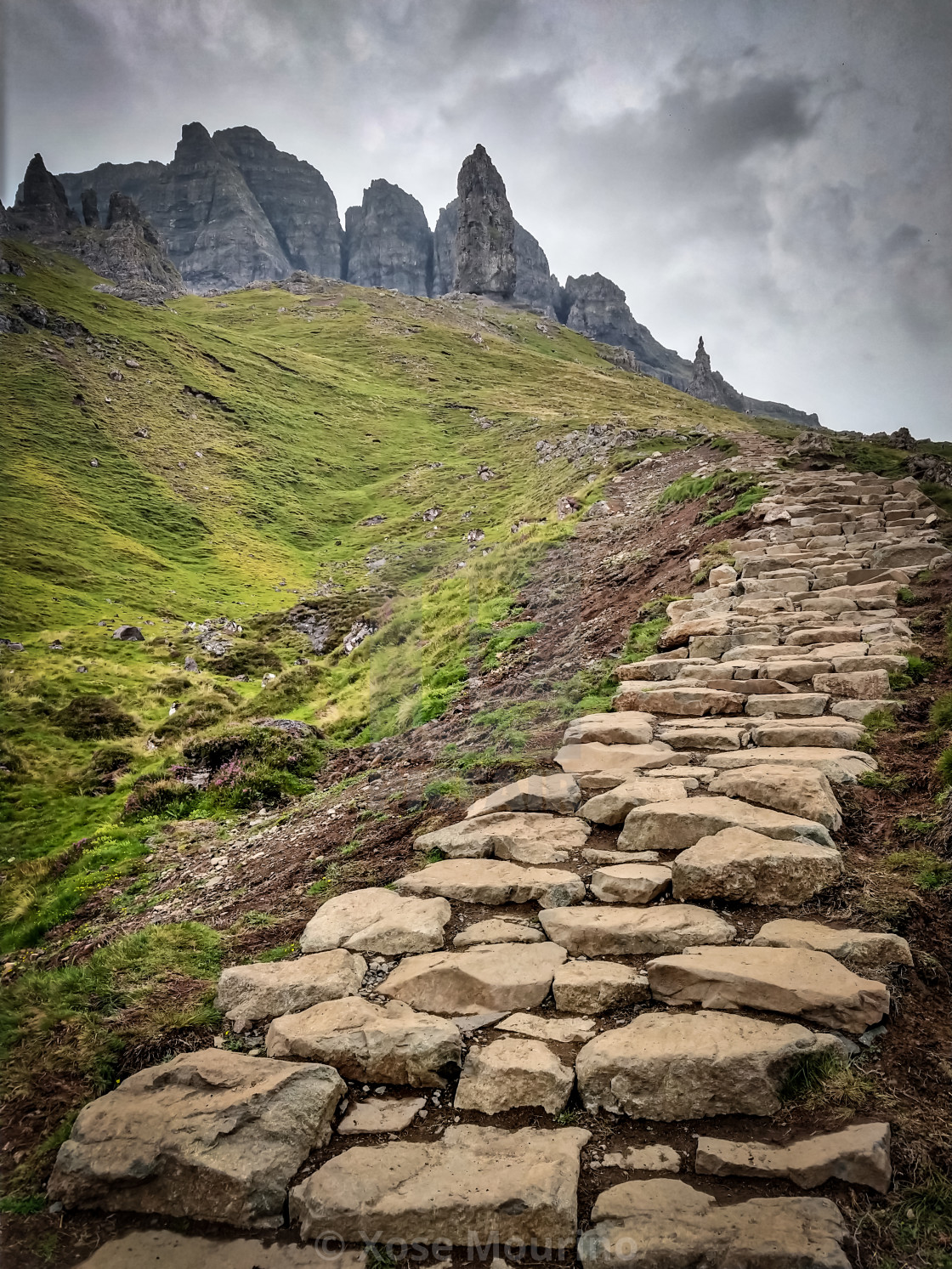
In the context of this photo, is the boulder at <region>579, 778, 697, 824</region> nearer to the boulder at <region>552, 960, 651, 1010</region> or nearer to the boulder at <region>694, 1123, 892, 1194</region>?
the boulder at <region>552, 960, 651, 1010</region>

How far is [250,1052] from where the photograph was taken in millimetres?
4590

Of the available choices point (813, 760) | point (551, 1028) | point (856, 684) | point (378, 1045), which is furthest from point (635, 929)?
point (856, 684)

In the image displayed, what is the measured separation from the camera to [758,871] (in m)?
5.27

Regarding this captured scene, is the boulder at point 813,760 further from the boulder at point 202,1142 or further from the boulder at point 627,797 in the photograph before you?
the boulder at point 202,1142

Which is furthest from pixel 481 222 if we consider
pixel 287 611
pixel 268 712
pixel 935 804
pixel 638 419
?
pixel 935 804

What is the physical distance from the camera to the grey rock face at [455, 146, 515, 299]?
192 meters

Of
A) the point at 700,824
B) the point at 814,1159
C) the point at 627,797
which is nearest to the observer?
the point at 814,1159

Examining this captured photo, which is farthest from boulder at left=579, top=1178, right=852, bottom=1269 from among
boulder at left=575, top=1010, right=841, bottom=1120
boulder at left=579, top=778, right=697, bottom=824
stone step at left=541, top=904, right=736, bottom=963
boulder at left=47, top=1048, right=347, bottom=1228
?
boulder at left=579, top=778, right=697, bottom=824

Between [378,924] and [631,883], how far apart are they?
2.35 metres

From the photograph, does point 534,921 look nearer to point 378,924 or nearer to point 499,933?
point 499,933

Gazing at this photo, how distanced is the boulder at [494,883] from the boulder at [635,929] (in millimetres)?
368

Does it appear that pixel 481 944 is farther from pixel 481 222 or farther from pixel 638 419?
pixel 481 222

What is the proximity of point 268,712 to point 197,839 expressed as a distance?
9.82 m

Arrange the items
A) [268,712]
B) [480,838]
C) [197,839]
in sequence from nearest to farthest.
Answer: [480,838], [197,839], [268,712]
